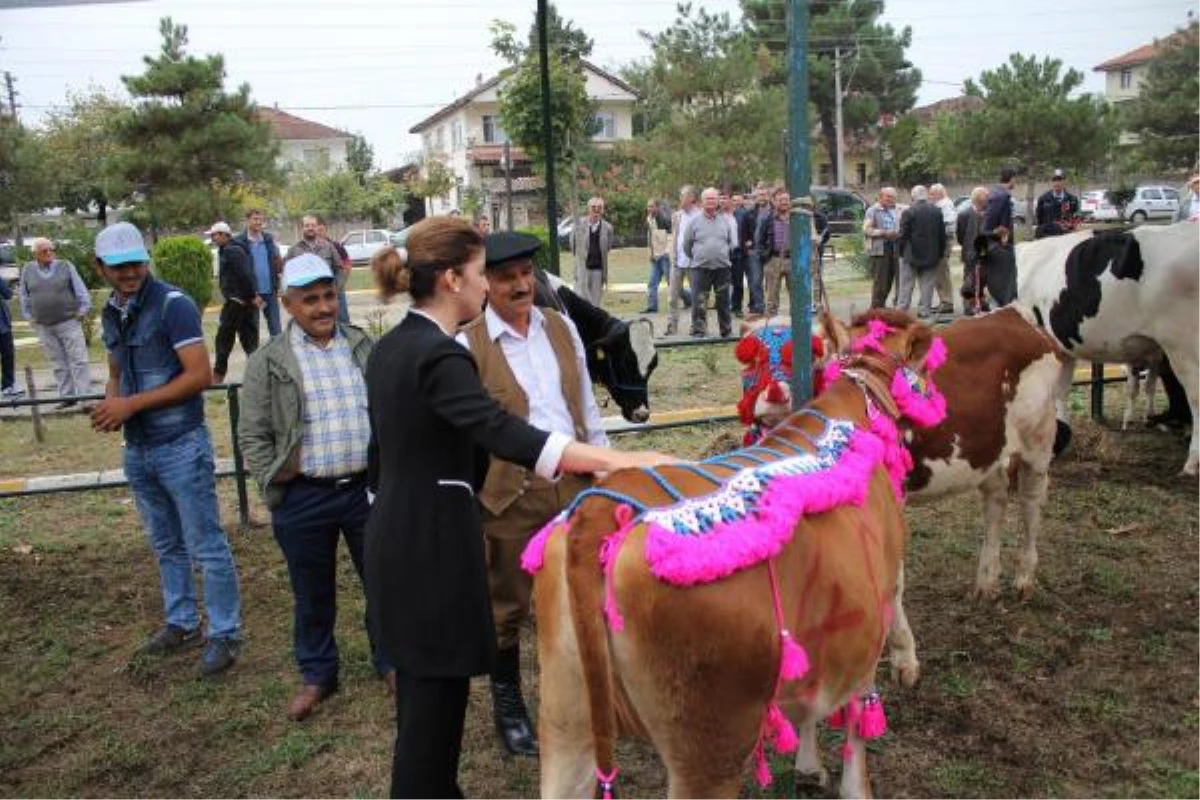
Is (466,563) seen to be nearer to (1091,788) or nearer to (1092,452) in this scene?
(1091,788)

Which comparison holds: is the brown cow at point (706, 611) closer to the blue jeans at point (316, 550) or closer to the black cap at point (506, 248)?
the black cap at point (506, 248)

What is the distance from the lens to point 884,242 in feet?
48.3

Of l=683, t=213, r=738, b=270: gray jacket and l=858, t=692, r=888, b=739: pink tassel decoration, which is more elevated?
l=683, t=213, r=738, b=270: gray jacket

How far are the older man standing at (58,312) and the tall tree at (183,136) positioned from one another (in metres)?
17.7

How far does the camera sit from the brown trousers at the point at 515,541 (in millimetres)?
3695

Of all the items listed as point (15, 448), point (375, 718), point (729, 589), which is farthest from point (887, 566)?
point (15, 448)

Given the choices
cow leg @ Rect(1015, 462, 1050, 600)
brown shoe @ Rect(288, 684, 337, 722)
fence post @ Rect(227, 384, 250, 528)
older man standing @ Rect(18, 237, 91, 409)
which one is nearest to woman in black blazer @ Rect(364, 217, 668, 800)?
brown shoe @ Rect(288, 684, 337, 722)

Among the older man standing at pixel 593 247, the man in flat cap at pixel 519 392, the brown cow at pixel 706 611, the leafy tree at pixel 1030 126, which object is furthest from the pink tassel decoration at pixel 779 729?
the leafy tree at pixel 1030 126

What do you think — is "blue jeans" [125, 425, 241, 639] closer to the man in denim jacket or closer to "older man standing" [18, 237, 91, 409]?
the man in denim jacket

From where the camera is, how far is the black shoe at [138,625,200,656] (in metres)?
5.00

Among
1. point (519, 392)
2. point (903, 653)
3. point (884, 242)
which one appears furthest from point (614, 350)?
point (884, 242)

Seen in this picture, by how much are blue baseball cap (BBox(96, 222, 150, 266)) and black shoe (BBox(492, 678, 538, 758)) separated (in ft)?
8.01

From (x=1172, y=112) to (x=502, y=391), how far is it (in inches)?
1646

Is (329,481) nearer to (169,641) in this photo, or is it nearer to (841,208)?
(169,641)
